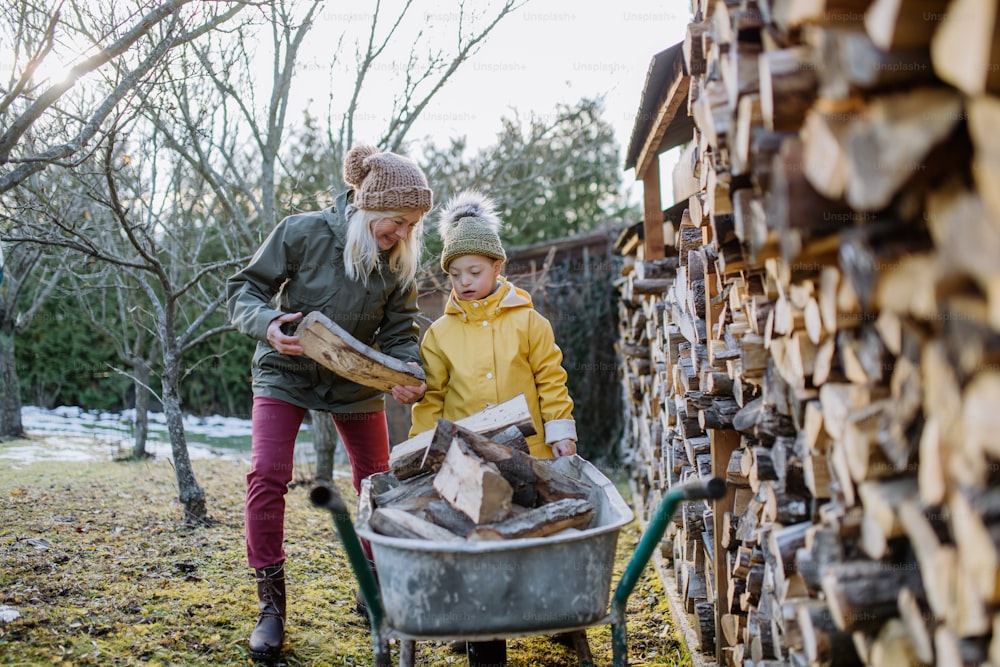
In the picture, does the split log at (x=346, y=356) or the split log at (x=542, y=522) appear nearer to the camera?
the split log at (x=542, y=522)

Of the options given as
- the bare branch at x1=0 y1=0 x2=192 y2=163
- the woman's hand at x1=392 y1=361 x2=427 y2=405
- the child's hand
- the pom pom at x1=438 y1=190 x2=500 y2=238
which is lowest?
the child's hand

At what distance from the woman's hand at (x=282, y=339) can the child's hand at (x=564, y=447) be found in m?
0.98

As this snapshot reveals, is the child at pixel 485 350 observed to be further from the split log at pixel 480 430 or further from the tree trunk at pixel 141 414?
the tree trunk at pixel 141 414

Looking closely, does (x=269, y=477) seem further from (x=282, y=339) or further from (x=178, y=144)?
(x=178, y=144)

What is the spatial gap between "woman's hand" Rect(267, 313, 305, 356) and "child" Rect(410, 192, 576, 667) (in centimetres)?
58

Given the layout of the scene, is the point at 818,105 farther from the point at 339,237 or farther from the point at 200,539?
the point at 200,539

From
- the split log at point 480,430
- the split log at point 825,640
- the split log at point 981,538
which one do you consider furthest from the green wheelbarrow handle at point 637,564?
the split log at point 981,538

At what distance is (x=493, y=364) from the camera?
313 cm

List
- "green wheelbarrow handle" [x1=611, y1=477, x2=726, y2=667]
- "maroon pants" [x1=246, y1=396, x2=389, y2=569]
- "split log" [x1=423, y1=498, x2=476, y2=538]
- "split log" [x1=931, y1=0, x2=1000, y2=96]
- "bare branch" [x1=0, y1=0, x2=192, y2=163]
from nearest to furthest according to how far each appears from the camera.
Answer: "split log" [x1=931, y1=0, x2=1000, y2=96], "green wheelbarrow handle" [x1=611, y1=477, x2=726, y2=667], "split log" [x1=423, y1=498, x2=476, y2=538], "bare branch" [x1=0, y1=0, x2=192, y2=163], "maroon pants" [x1=246, y1=396, x2=389, y2=569]

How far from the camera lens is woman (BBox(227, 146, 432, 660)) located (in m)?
2.87

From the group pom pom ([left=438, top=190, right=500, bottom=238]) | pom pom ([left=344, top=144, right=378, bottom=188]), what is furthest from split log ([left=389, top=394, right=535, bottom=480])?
pom pom ([left=344, top=144, right=378, bottom=188])

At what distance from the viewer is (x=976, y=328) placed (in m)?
1.08

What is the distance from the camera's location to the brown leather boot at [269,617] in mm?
2805

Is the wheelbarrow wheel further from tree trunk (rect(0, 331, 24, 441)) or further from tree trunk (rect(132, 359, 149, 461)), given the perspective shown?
tree trunk (rect(0, 331, 24, 441))
